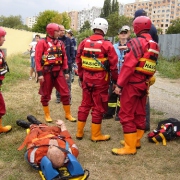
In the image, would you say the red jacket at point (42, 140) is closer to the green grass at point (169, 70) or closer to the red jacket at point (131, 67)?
the red jacket at point (131, 67)

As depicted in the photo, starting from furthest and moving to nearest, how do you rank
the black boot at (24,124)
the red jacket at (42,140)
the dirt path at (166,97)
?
the dirt path at (166,97) → the black boot at (24,124) → the red jacket at (42,140)

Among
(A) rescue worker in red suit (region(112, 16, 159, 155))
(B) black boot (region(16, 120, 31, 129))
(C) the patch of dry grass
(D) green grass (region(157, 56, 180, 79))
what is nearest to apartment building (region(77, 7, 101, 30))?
(D) green grass (region(157, 56, 180, 79))

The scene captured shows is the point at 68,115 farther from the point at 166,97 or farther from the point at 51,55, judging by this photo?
the point at 166,97

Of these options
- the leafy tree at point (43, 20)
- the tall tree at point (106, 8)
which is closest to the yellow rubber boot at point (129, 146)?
the leafy tree at point (43, 20)

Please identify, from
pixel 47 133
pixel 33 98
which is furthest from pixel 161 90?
pixel 47 133

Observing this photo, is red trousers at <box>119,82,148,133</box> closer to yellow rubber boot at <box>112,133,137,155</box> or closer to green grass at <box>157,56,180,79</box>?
yellow rubber boot at <box>112,133,137,155</box>

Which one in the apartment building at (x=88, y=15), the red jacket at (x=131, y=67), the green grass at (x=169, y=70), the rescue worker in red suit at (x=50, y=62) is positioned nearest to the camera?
the red jacket at (x=131, y=67)

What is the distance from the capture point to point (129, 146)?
4.32 metres

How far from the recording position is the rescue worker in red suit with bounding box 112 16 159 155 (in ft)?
13.1

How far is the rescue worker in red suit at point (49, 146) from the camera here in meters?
3.42

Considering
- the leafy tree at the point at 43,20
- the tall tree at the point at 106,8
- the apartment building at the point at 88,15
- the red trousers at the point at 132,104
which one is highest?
the apartment building at the point at 88,15

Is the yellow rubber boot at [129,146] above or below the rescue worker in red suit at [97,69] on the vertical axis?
below

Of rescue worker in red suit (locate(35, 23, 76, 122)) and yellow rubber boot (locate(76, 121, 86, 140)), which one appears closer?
yellow rubber boot (locate(76, 121, 86, 140))

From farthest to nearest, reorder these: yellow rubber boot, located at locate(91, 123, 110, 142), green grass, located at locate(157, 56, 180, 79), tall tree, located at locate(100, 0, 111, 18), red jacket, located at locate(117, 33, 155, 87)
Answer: tall tree, located at locate(100, 0, 111, 18)
green grass, located at locate(157, 56, 180, 79)
yellow rubber boot, located at locate(91, 123, 110, 142)
red jacket, located at locate(117, 33, 155, 87)
